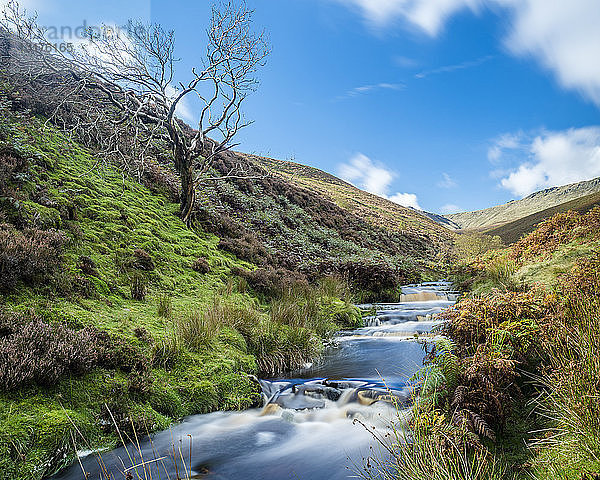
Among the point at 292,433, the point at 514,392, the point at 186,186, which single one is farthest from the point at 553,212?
the point at 292,433

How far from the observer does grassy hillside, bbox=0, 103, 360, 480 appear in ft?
13.1

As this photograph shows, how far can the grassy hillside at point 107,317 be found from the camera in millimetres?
3998

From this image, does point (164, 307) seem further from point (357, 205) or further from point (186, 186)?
point (357, 205)

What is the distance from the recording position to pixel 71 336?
4699 mm

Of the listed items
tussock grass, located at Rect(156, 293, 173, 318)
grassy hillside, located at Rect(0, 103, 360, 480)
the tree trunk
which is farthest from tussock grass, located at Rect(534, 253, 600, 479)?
the tree trunk

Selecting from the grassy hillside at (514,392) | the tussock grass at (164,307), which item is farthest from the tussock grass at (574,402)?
the tussock grass at (164,307)

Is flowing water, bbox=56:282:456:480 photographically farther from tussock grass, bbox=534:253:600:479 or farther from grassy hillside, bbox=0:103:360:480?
tussock grass, bbox=534:253:600:479

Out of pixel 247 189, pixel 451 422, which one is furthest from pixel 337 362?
pixel 247 189

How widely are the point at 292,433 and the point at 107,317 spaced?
354 cm

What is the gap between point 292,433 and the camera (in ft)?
16.3

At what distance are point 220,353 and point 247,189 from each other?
18897 millimetres

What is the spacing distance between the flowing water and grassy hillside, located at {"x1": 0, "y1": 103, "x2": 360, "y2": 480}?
323mm

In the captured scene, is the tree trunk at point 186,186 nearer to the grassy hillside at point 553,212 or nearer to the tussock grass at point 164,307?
the tussock grass at point 164,307

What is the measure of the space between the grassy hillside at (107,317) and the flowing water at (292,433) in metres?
0.32
